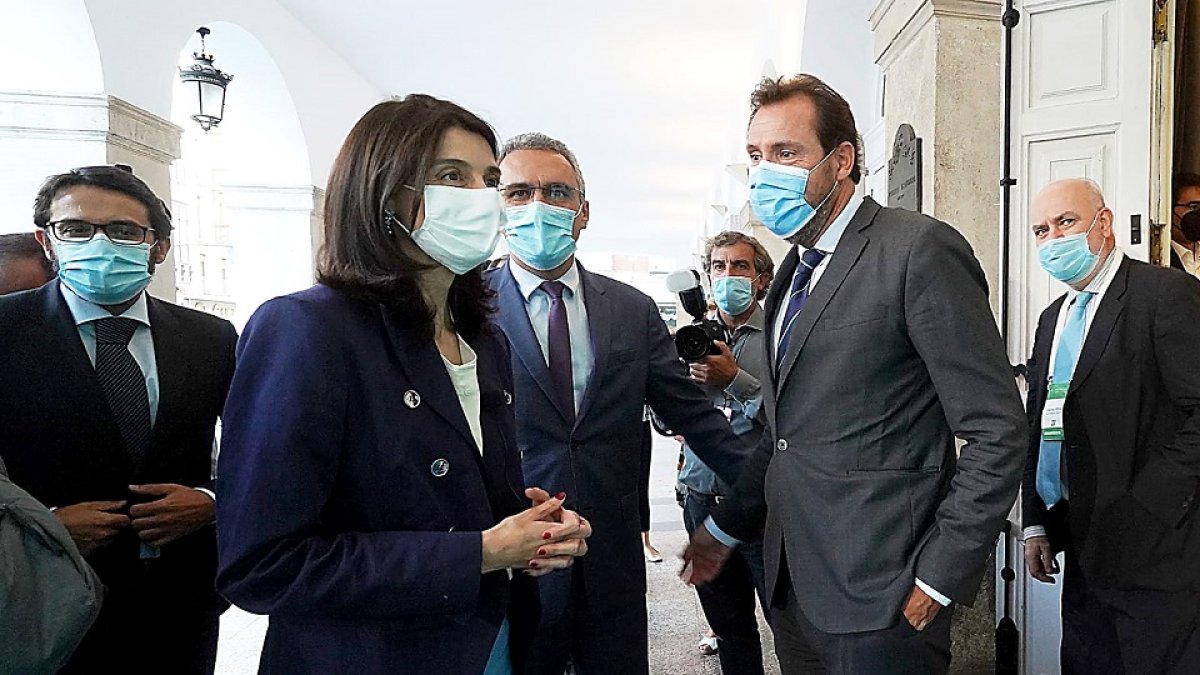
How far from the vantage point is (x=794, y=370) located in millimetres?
1595

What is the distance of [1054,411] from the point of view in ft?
7.41

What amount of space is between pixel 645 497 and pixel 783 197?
1056 millimetres

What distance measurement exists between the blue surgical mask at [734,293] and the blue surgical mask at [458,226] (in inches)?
67.1

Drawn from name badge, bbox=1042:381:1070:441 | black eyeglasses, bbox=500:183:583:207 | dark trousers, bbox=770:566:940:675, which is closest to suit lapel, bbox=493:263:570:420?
black eyeglasses, bbox=500:183:583:207

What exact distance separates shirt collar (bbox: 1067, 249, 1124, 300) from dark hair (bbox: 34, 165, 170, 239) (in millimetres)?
2617

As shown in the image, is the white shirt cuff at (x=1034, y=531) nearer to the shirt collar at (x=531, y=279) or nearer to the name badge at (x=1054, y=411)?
the name badge at (x=1054, y=411)

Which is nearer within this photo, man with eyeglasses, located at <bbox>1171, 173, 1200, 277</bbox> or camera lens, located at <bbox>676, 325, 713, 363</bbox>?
camera lens, located at <bbox>676, 325, 713, 363</bbox>

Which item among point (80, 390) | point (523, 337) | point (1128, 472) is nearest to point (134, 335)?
point (80, 390)

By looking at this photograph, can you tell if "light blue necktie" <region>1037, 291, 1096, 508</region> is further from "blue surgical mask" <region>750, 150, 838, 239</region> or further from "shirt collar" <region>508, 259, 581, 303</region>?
"shirt collar" <region>508, 259, 581, 303</region>

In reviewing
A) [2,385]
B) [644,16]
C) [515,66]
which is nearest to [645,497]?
[2,385]

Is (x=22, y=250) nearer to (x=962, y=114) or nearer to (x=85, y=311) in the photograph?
(x=85, y=311)

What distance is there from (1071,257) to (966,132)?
1098 millimetres

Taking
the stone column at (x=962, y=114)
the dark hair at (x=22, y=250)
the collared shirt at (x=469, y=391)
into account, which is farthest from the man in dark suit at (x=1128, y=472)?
the dark hair at (x=22, y=250)

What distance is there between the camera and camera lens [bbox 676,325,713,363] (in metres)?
2.32
